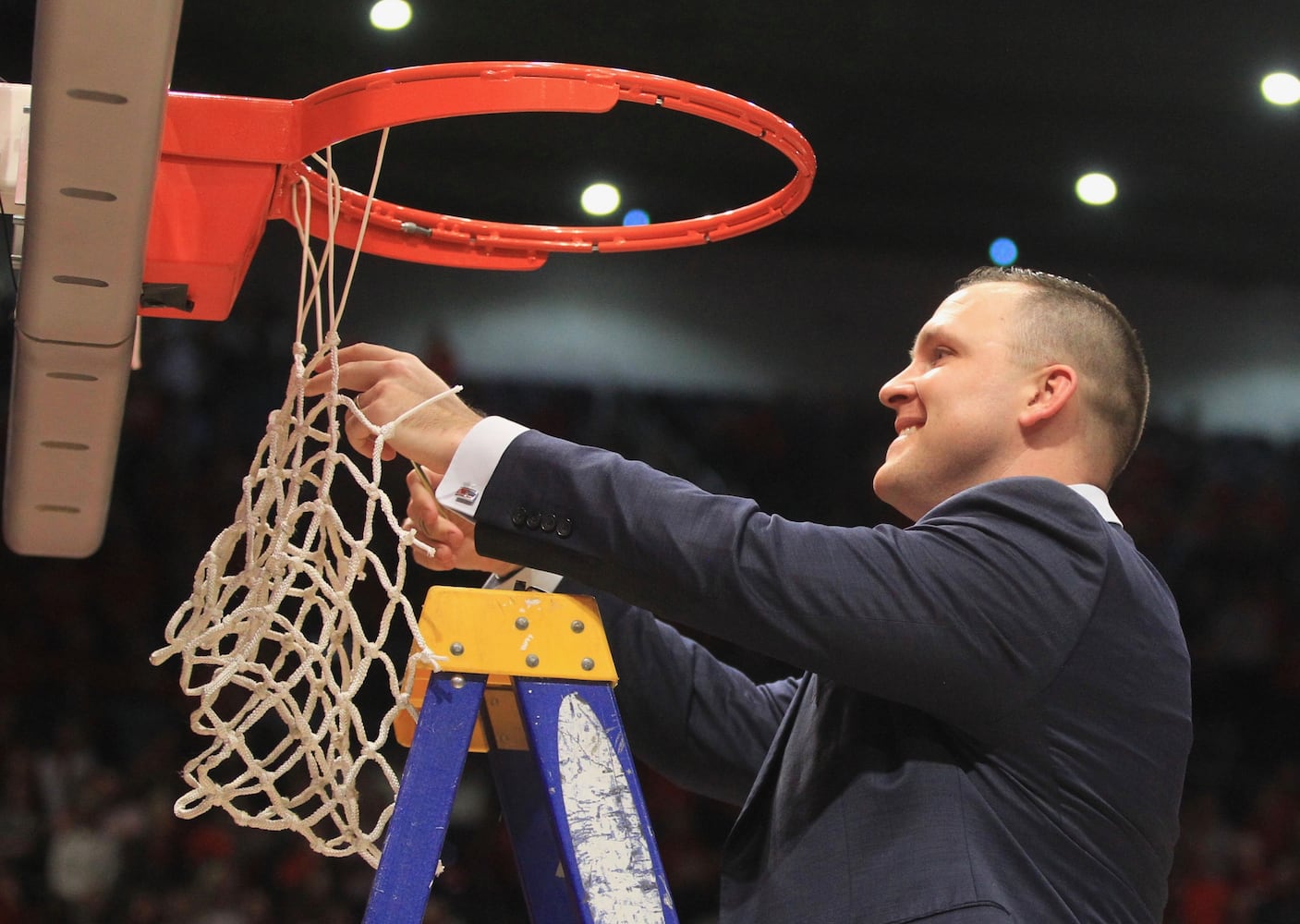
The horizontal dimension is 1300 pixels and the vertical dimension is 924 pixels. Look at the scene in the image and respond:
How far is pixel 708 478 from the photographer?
16.9 feet

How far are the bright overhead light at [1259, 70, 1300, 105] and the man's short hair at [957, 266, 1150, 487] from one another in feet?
9.77

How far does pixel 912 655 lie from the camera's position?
123 cm

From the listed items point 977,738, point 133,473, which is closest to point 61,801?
point 133,473

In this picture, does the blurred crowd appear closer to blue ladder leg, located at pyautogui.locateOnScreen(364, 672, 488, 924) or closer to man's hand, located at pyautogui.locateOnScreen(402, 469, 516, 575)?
man's hand, located at pyautogui.locateOnScreen(402, 469, 516, 575)

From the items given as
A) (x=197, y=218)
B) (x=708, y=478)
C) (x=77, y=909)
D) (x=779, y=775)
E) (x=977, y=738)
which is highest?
(x=197, y=218)

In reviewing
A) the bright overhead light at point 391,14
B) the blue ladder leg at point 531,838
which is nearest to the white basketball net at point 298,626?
the blue ladder leg at point 531,838

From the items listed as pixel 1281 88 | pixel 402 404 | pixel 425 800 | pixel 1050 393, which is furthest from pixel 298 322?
pixel 1281 88

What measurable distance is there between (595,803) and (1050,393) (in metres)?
0.64

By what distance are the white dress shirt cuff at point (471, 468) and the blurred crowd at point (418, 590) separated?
119 inches

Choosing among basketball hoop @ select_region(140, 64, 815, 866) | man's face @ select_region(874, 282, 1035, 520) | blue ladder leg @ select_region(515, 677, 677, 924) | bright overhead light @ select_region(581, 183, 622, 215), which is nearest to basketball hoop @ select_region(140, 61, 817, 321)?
basketball hoop @ select_region(140, 64, 815, 866)

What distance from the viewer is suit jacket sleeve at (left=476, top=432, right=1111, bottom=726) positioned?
1.23 m

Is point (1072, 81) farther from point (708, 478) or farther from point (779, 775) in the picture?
point (779, 775)

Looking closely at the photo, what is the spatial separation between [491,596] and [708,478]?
3837mm

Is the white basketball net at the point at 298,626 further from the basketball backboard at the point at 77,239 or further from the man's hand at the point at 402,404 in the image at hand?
the basketball backboard at the point at 77,239
